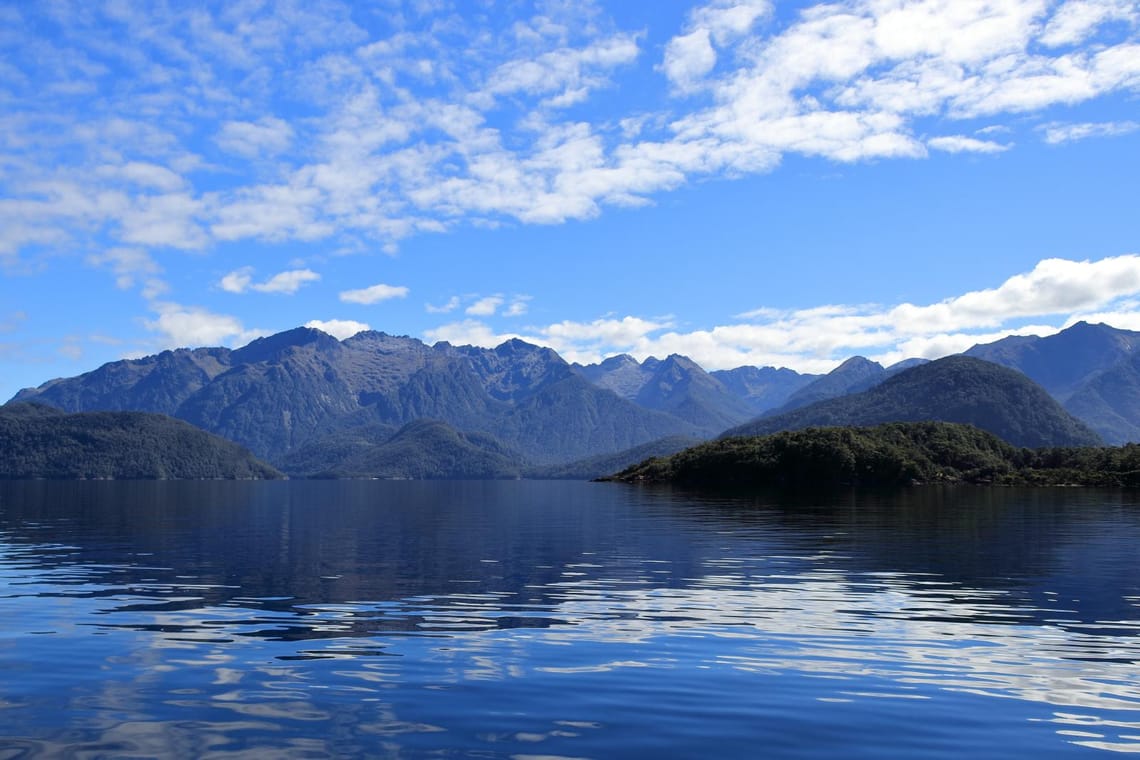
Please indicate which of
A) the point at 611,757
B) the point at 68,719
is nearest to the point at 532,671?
the point at 611,757

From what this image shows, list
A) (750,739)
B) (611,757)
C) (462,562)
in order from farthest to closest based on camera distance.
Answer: (462,562) < (750,739) < (611,757)

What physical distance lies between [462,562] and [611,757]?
4580 centimetres

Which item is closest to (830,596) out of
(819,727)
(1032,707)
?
(1032,707)

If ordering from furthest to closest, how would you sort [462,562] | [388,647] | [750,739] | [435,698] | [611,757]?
[462,562]
[388,647]
[435,698]
[750,739]
[611,757]

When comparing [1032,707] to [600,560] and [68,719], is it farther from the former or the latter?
[600,560]

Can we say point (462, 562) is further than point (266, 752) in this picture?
Yes

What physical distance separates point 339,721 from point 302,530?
83476 mm

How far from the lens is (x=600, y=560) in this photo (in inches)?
2554

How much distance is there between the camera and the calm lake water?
67.6 ft

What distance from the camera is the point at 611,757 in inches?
745

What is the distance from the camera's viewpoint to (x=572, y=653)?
3034cm

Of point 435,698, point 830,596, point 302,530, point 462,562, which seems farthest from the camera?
point 302,530

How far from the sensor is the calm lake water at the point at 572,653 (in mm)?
20609

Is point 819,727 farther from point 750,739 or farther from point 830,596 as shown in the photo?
point 830,596
